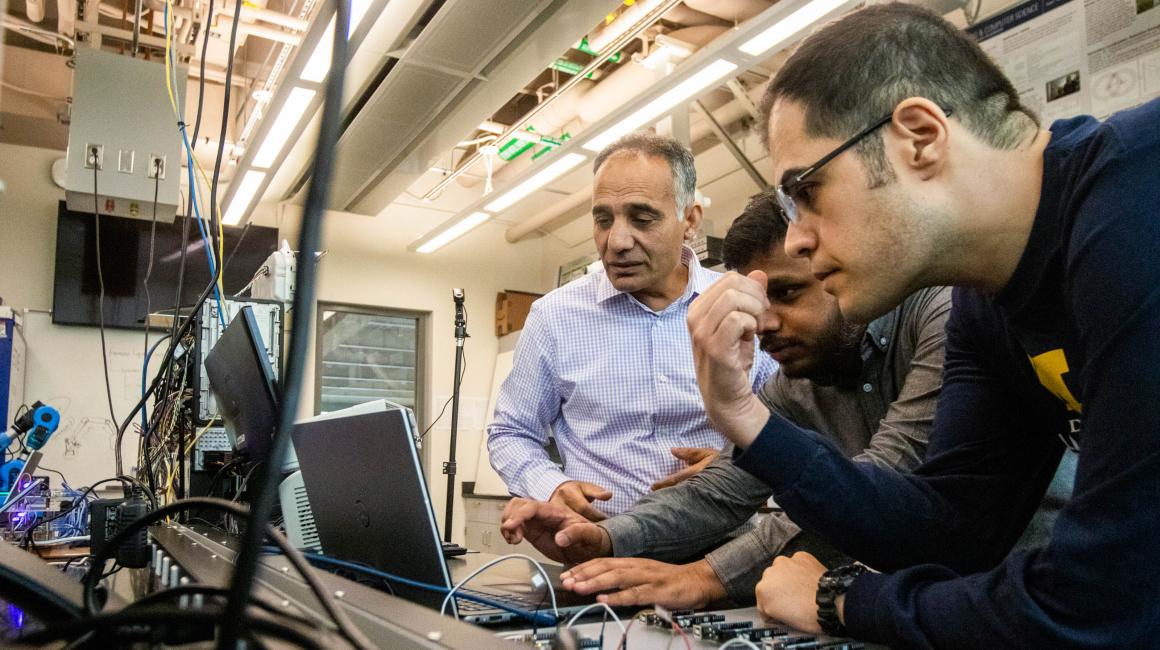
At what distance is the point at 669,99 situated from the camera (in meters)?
3.37

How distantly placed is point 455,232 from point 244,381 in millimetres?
4003

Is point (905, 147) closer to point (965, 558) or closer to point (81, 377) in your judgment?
point (965, 558)

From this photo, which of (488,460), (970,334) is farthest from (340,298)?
(970,334)

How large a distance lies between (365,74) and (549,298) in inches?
90.2

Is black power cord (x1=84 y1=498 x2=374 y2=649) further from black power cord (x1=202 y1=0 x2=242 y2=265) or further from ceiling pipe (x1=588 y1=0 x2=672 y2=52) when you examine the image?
ceiling pipe (x1=588 y1=0 x2=672 y2=52)

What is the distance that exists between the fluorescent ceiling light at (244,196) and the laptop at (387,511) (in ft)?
10.9

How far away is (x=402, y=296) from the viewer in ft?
19.9

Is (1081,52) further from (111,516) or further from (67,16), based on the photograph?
(67,16)

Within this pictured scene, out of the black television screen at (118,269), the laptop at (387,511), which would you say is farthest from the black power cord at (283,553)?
the black television screen at (118,269)

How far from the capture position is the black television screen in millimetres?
4883

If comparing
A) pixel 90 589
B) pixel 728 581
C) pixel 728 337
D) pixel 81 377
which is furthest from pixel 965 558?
pixel 81 377

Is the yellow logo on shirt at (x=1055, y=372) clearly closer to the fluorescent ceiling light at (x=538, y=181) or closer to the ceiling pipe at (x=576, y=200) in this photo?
the fluorescent ceiling light at (x=538, y=181)

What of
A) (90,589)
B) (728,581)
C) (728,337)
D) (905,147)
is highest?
(905,147)

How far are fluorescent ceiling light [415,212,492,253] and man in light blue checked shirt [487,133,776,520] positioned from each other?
3.17 m
